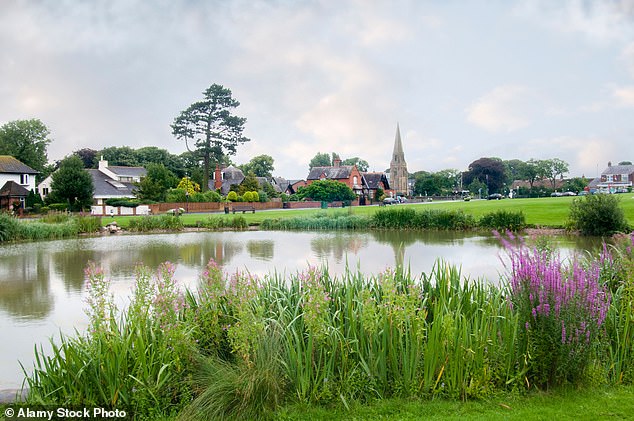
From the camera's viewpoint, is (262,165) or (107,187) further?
(262,165)

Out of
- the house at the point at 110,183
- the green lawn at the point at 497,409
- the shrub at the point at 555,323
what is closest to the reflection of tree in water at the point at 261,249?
the shrub at the point at 555,323

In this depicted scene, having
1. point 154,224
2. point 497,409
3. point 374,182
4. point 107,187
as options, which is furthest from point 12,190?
point 497,409

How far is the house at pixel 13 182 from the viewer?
54500mm

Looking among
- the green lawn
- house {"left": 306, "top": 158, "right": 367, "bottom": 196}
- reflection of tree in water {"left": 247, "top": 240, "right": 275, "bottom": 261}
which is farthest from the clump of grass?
house {"left": 306, "top": 158, "right": 367, "bottom": 196}

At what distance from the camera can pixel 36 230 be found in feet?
95.7

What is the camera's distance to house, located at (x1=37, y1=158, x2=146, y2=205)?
63.7 meters

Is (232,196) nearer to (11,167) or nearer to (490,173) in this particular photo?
(11,167)

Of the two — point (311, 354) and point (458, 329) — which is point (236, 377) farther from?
point (458, 329)

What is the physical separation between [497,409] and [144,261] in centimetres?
1629

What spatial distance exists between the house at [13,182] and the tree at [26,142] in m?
14.6

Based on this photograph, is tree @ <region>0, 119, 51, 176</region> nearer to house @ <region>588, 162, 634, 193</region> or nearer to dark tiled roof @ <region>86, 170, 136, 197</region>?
dark tiled roof @ <region>86, 170, 136, 197</region>

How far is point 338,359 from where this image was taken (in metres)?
5.07

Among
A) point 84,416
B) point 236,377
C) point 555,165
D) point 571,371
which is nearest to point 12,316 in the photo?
point 84,416

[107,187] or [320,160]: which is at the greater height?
[320,160]
